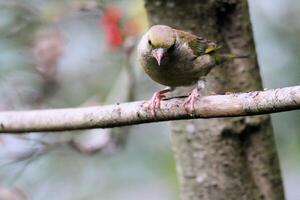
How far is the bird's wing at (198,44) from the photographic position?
11.4ft

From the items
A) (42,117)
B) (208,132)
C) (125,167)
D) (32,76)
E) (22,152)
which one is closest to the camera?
(42,117)

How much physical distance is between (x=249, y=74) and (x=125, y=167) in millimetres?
2321

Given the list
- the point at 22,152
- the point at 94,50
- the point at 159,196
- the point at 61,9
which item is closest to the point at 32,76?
the point at 61,9

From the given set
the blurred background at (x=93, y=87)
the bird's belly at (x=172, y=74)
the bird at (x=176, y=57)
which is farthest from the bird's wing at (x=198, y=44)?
the blurred background at (x=93, y=87)

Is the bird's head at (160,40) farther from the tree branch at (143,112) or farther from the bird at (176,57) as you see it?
the tree branch at (143,112)

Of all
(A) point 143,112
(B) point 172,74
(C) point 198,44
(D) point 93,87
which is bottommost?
(A) point 143,112

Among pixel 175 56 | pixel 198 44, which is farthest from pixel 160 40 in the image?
pixel 198 44

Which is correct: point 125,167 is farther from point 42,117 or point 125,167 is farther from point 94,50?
point 42,117

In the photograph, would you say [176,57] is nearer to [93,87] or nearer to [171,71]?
[171,71]

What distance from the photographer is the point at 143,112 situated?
114 inches

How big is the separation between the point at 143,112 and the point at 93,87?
104 inches

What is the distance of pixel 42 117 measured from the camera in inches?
127

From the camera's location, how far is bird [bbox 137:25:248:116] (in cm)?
331

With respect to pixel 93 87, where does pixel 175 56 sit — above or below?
below
